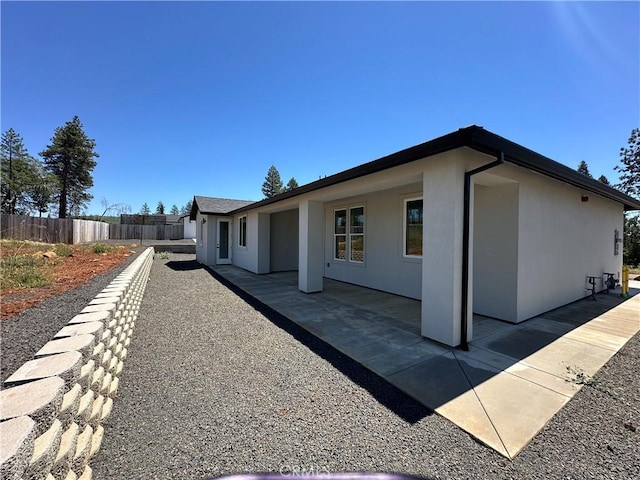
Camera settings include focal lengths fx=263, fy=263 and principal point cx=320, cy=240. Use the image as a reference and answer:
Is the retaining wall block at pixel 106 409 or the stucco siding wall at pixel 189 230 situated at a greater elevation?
the stucco siding wall at pixel 189 230

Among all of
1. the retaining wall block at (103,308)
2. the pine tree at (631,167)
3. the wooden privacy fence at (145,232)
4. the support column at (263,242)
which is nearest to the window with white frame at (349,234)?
the support column at (263,242)

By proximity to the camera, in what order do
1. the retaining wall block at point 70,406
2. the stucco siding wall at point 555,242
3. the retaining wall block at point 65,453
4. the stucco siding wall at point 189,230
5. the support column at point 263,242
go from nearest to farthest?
the retaining wall block at point 65,453, the retaining wall block at point 70,406, the stucco siding wall at point 555,242, the support column at point 263,242, the stucco siding wall at point 189,230

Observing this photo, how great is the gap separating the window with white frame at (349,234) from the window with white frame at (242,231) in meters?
5.58

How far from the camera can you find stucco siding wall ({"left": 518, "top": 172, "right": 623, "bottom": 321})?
5.09 metres

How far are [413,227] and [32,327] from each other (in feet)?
23.6

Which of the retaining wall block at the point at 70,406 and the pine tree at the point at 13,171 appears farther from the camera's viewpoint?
the pine tree at the point at 13,171

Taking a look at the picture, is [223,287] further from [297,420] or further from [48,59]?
[48,59]

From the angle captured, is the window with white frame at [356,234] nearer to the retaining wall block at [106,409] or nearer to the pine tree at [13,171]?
the retaining wall block at [106,409]

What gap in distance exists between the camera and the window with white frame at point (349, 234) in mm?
8628

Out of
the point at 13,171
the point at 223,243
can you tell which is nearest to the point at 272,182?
the point at 13,171

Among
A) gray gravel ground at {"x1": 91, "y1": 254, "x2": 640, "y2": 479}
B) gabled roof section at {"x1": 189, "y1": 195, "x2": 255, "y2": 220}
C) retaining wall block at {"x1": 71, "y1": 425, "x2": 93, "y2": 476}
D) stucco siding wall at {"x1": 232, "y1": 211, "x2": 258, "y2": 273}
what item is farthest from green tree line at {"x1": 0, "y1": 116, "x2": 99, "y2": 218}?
retaining wall block at {"x1": 71, "y1": 425, "x2": 93, "y2": 476}

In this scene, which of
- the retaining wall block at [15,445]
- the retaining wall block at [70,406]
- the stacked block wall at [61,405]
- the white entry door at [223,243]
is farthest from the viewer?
the white entry door at [223,243]

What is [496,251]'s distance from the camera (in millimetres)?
5148

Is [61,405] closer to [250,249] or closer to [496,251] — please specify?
[496,251]
